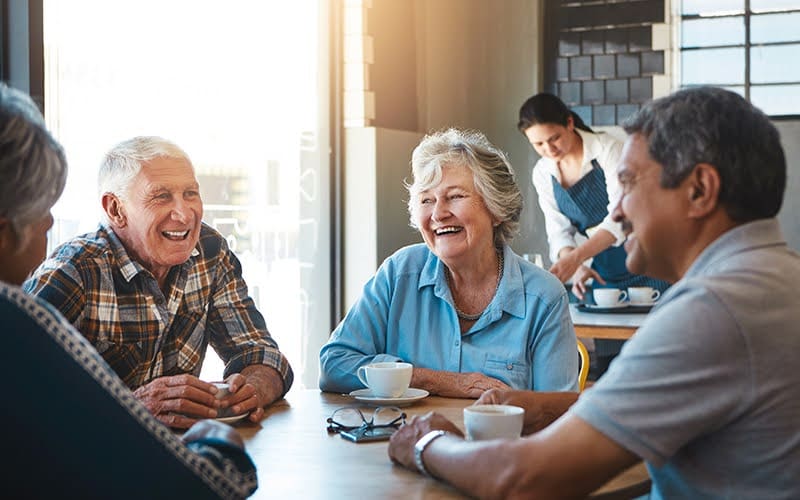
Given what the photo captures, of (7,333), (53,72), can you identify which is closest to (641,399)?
(7,333)

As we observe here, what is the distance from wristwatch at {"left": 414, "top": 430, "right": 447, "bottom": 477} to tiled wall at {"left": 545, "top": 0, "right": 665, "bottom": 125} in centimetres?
477

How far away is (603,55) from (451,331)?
164 inches

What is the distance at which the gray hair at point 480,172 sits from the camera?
2533mm

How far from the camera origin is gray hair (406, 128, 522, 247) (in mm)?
2533

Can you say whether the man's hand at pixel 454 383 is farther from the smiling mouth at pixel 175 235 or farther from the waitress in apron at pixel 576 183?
the waitress in apron at pixel 576 183

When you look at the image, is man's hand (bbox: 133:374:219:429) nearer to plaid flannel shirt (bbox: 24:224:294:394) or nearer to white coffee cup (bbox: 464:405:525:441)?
plaid flannel shirt (bbox: 24:224:294:394)

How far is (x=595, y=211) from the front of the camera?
4.66 m

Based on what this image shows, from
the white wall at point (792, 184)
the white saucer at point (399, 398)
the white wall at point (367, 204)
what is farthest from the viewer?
the white wall at point (792, 184)

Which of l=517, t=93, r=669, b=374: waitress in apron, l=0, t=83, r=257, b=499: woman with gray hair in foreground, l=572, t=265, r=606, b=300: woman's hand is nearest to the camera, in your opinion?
l=0, t=83, r=257, b=499: woman with gray hair in foreground

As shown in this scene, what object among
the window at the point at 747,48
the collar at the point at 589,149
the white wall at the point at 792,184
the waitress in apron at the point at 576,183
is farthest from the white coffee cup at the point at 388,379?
the window at the point at 747,48

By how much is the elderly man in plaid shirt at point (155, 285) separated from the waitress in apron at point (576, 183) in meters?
2.16

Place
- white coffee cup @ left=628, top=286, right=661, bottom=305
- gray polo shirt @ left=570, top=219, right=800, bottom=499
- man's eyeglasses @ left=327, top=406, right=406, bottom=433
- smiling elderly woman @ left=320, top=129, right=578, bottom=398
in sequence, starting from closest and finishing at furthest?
gray polo shirt @ left=570, top=219, right=800, bottom=499
man's eyeglasses @ left=327, top=406, right=406, bottom=433
smiling elderly woman @ left=320, top=129, right=578, bottom=398
white coffee cup @ left=628, top=286, right=661, bottom=305

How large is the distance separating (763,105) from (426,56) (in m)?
2.15

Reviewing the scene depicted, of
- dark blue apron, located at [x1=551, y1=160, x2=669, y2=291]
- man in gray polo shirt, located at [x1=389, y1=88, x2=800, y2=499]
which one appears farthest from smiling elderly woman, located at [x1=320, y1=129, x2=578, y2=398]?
dark blue apron, located at [x1=551, y1=160, x2=669, y2=291]
